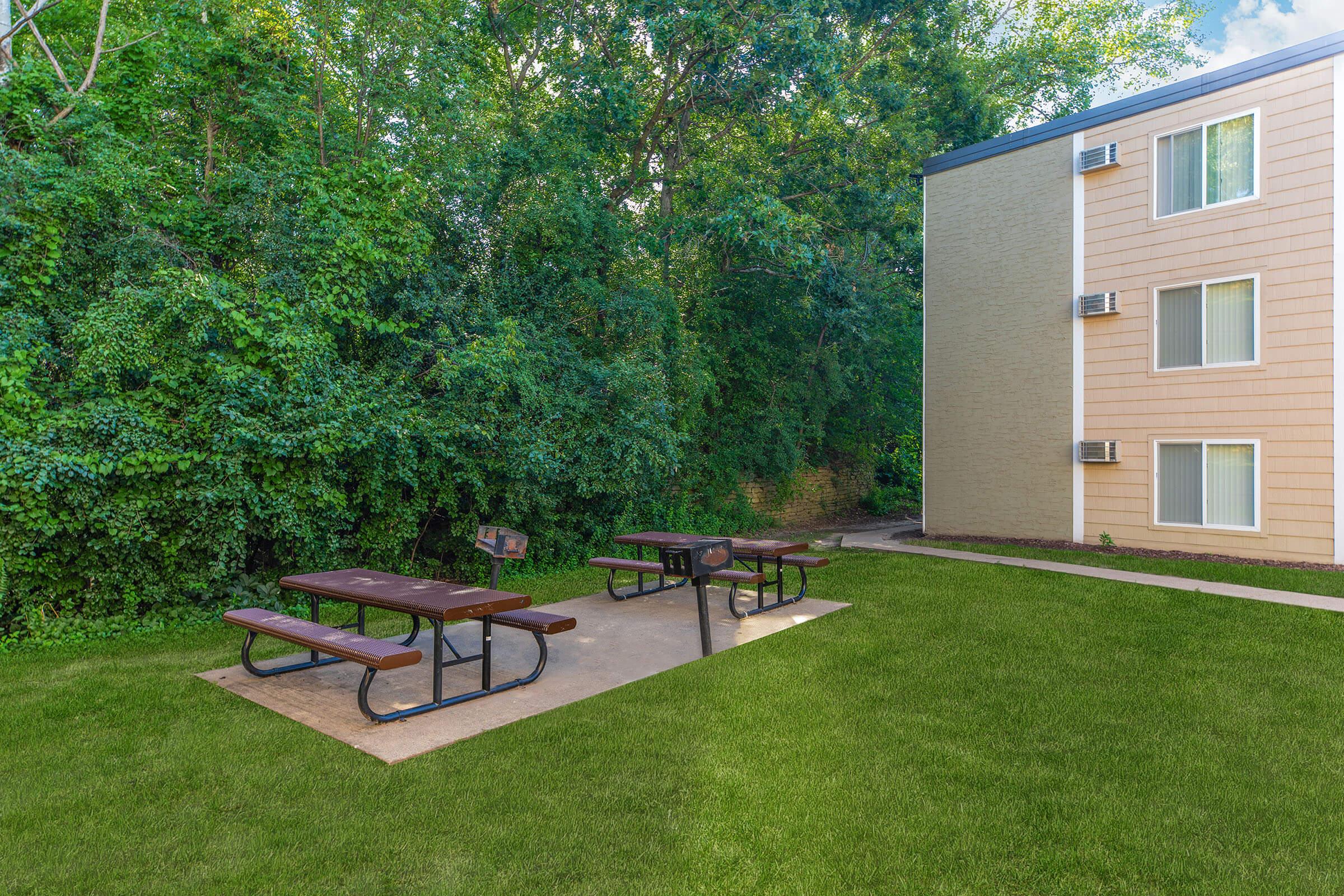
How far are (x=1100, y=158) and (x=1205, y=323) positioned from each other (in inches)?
104

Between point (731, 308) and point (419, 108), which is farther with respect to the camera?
point (731, 308)

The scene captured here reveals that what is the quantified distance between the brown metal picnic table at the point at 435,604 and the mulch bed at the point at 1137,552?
8.37m

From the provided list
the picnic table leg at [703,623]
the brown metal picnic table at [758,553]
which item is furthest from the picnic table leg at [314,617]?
the brown metal picnic table at [758,553]

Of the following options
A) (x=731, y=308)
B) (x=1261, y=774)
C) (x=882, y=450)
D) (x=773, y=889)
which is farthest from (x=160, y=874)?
(x=882, y=450)

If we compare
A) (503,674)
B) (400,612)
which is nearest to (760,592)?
(503,674)

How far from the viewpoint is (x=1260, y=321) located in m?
9.41

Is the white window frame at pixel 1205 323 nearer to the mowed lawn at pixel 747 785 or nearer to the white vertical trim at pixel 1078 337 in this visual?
the white vertical trim at pixel 1078 337

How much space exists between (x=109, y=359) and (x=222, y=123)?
3.98 m

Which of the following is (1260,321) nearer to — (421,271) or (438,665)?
(421,271)

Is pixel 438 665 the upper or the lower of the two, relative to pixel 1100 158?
lower

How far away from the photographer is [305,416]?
688 centimetres

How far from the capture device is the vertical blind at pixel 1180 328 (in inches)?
393

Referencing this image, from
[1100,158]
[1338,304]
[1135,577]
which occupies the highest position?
[1100,158]

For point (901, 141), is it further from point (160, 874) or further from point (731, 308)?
point (160, 874)
